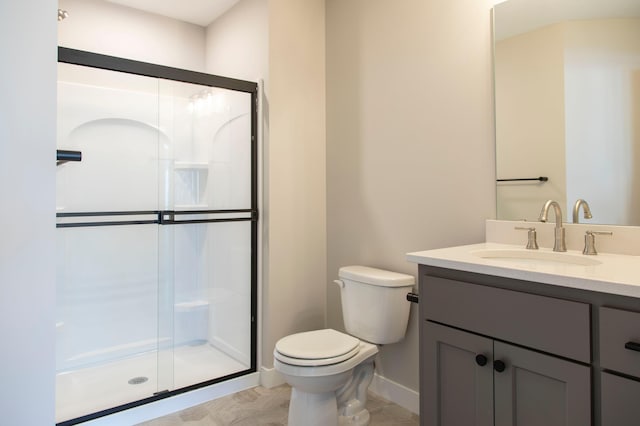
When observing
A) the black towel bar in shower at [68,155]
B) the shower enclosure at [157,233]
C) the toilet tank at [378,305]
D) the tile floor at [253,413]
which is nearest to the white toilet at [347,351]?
the toilet tank at [378,305]

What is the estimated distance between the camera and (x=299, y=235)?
2.72m

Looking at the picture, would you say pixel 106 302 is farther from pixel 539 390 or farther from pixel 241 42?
pixel 539 390

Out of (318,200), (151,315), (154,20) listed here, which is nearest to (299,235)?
(318,200)

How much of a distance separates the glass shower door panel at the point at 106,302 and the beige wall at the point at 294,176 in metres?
0.78

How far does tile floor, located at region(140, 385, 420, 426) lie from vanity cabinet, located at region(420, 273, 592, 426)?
70 centimetres

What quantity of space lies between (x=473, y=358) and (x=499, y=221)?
708mm

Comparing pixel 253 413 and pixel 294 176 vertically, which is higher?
pixel 294 176

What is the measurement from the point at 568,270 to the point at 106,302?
268 cm

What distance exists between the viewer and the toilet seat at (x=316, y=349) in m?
1.84

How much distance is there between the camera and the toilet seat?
184 cm

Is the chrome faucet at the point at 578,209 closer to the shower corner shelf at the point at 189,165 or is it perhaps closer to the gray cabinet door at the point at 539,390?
the gray cabinet door at the point at 539,390

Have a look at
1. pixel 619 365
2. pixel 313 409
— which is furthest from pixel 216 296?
pixel 619 365

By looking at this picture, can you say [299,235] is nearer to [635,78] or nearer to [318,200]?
[318,200]

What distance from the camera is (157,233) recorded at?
251 cm
